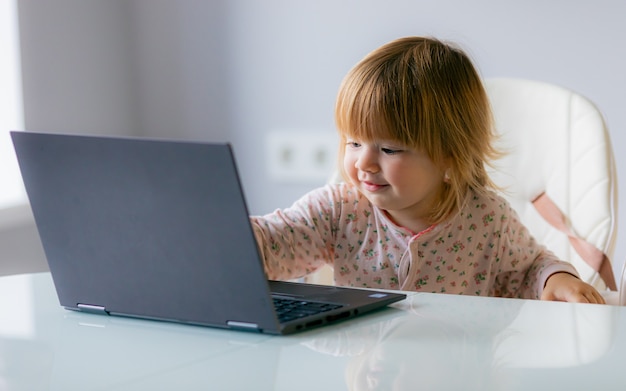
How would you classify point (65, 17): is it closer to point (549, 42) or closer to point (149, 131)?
point (149, 131)

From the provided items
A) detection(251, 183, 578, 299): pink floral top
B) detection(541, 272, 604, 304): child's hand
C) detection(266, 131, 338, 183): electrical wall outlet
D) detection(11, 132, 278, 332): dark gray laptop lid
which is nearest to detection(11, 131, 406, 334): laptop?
detection(11, 132, 278, 332): dark gray laptop lid

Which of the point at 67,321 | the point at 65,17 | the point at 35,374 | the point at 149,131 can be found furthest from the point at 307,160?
the point at 35,374

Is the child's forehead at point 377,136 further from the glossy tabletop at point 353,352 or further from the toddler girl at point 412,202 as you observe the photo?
the glossy tabletop at point 353,352

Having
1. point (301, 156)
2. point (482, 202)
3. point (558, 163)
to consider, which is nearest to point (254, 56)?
point (301, 156)

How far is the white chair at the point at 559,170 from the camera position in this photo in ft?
5.12

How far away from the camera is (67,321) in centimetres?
98

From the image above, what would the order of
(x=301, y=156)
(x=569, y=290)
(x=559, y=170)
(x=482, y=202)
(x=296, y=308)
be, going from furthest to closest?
(x=301, y=156), (x=559, y=170), (x=482, y=202), (x=569, y=290), (x=296, y=308)

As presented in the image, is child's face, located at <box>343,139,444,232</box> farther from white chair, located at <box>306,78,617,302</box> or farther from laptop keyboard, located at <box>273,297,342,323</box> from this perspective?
laptop keyboard, located at <box>273,297,342,323</box>

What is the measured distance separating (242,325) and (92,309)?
0.20 meters

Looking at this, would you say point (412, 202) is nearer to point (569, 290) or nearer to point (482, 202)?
point (482, 202)

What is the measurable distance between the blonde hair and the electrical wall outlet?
3.91 ft

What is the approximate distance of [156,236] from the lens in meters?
0.89

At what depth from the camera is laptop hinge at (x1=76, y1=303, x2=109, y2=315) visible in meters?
0.98

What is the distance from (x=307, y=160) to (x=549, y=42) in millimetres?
778
